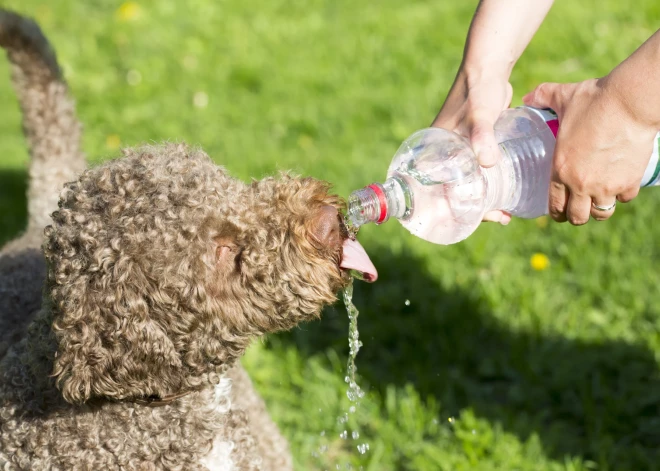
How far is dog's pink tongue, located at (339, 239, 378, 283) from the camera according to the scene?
2.54 m

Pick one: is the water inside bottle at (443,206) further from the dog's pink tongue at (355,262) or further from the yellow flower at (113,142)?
the yellow flower at (113,142)

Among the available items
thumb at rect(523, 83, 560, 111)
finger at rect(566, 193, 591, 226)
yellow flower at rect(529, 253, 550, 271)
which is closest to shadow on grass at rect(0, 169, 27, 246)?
yellow flower at rect(529, 253, 550, 271)

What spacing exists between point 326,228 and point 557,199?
82cm

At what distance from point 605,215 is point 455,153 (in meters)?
0.55

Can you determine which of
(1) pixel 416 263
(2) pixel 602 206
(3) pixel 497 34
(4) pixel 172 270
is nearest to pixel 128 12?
(1) pixel 416 263

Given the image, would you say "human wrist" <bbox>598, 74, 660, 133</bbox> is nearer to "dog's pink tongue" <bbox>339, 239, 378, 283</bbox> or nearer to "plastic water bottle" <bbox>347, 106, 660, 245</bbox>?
"plastic water bottle" <bbox>347, 106, 660, 245</bbox>

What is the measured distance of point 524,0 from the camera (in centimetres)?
285

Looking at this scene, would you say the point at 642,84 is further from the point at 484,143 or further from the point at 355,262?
the point at 355,262

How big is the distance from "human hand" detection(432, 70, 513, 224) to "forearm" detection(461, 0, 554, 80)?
0.05 metres

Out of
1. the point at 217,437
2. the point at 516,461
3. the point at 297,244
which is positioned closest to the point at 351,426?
the point at 516,461

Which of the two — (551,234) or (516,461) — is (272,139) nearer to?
(551,234)

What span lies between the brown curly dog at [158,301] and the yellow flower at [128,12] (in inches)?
218

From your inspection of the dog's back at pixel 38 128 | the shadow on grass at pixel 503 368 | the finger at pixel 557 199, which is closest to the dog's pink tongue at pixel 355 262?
the finger at pixel 557 199

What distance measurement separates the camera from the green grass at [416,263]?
367 cm
